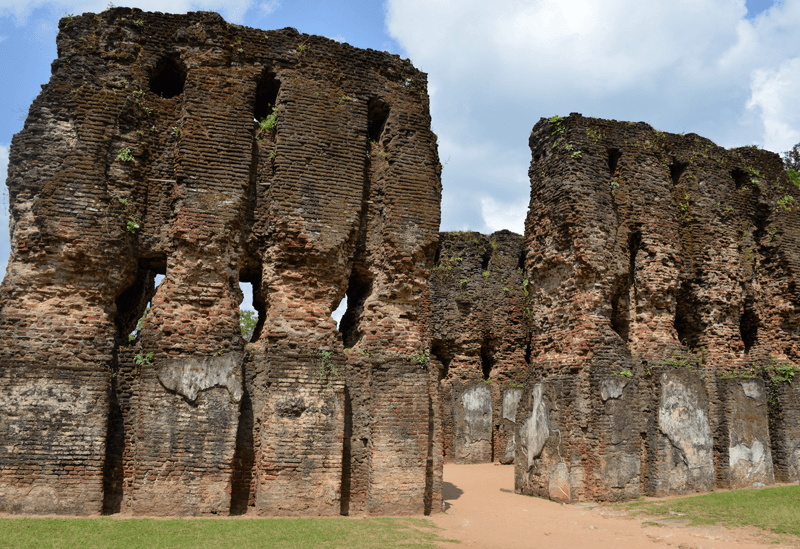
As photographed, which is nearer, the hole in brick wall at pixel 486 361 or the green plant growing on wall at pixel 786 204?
the green plant growing on wall at pixel 786 204

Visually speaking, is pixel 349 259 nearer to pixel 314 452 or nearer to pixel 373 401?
pixel 373 401

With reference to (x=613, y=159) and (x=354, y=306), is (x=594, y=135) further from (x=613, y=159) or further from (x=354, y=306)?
(x=354, y=306)

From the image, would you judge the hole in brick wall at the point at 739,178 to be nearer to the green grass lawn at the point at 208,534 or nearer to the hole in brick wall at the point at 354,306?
the hole in brick wall at the point at 354,306

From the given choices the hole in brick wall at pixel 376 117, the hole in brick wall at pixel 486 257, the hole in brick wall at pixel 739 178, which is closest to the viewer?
the hole in brick wall at pixel 376 117

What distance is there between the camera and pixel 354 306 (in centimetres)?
1138

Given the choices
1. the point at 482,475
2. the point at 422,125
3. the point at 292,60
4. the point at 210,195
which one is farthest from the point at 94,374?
the point at 482,475

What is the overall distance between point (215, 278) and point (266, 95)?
13.3ft

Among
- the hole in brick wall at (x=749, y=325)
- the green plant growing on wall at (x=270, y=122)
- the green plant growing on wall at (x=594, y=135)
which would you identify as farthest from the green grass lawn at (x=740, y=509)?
the green plant growing on wall at (x=270, y=122)

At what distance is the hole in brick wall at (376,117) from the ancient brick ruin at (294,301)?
0.05 meters

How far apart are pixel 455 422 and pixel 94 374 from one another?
534 inches

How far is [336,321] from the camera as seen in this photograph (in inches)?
409

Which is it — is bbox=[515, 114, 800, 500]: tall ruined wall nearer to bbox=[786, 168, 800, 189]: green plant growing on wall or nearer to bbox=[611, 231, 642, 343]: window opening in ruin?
bbox=[611, 231, 642, 343]: window opening in ruin

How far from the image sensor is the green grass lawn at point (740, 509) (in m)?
9.99

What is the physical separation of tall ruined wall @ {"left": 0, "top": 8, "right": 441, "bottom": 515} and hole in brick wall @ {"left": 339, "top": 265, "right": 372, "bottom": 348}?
48 millimetres
